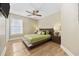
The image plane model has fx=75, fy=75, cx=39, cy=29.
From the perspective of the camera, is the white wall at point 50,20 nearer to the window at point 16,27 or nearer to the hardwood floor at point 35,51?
the window at point 16,27

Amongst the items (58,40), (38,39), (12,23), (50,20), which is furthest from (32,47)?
(50,20)

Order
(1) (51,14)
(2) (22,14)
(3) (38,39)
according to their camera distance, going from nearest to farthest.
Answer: (3) (38,39) < (2) (22,14) < (1) (51,14)

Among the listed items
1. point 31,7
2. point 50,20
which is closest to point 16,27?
point 31,7

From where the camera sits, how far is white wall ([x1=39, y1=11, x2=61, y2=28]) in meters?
4.89

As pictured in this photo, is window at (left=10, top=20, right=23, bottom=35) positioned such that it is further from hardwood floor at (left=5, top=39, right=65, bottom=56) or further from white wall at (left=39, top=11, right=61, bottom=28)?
white wall at (left=39, top=11, right=61, bottom=28)

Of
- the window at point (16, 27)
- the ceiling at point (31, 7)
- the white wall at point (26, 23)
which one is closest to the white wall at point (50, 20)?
the ceiling at point (31, 7)

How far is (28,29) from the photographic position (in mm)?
5043

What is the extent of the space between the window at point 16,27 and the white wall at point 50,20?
1770 millimetres

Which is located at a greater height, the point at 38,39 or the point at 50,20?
the point at 50,20

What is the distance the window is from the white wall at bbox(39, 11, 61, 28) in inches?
69.7

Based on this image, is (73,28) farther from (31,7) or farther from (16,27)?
(16,27)

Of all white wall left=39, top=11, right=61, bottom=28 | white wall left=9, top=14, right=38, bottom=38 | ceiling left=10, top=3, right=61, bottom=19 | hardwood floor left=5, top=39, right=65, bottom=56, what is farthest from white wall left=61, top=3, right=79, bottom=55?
white wall left=9, top=14, right=38, bottom=38

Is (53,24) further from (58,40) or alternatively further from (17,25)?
(17,25)

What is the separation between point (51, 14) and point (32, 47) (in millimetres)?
3079
